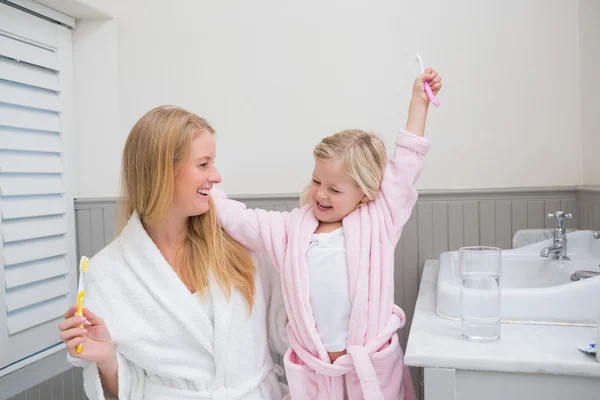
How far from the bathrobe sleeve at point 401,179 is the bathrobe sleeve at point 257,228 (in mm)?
258

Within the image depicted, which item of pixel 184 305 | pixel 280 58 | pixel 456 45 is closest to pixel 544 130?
pixel 456 45

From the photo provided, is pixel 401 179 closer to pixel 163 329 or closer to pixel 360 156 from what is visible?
pixel 360 156

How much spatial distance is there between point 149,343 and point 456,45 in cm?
140

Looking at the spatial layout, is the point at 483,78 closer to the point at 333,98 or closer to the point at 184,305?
the point at 333,98

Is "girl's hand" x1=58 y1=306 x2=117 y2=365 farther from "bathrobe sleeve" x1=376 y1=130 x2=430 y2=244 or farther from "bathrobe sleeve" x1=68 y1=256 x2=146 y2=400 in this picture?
"bathrobe sleeve" x1=376 y1=130 x2=430 y2=244

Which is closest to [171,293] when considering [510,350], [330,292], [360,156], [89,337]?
[89,337]

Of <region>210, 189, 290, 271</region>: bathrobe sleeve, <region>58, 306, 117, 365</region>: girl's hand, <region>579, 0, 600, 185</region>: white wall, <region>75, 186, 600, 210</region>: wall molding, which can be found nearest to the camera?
<region>58, 306, 117, 365</region>: girl's hand

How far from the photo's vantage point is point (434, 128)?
6.59 feet

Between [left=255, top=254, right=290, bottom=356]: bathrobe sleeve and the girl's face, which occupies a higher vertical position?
the girl's face

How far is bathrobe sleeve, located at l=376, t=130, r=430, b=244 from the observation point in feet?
4.42

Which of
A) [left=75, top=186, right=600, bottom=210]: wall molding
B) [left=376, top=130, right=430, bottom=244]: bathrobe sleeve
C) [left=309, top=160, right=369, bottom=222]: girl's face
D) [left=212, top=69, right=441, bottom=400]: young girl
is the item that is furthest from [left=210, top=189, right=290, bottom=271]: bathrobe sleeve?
[left=75, top=186, right=600, bottom=210]: wall molding

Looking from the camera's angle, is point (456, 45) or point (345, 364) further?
point (456, 45)

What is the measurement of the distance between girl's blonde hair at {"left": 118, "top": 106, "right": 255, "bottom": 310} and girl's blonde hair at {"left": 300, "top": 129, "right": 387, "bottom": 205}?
32cm

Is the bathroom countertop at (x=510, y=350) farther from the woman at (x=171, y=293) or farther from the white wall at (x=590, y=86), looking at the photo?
the white wall at (x=590, y=86)
